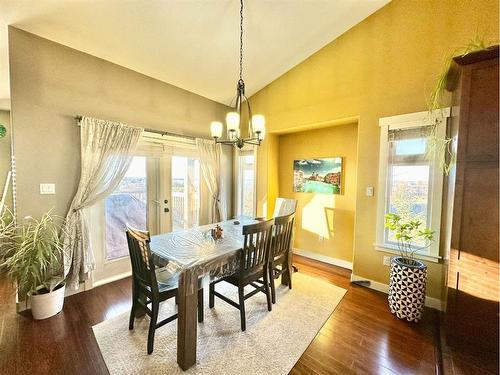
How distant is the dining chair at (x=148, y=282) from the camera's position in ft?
5.49

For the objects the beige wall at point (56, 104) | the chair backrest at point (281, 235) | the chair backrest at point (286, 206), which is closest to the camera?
the beige wall at point (56, 104)

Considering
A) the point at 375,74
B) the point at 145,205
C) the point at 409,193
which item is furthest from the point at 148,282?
the point at 375,74

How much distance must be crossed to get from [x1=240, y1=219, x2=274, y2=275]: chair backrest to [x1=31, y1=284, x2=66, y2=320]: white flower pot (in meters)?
1.96

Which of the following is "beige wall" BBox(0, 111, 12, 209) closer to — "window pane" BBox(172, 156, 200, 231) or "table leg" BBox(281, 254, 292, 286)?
"window pane" BBox(172, 156, 200, 231)

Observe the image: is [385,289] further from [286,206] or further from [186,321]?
[186,321]

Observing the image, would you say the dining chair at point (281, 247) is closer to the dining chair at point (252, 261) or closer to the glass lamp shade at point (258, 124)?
the dining chair at point (252, 261)

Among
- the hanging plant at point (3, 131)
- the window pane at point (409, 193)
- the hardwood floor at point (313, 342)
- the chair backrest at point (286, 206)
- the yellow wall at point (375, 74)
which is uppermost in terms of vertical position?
the yellow wall at point (375, 74)

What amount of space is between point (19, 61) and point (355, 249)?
176 inches

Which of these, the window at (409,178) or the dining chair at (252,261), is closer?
the dining chair at (252,261)

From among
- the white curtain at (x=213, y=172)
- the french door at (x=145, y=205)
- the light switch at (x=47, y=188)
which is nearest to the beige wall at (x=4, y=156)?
the light switch at (x=47, y=188)

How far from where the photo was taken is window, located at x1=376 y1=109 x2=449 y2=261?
2.42 m

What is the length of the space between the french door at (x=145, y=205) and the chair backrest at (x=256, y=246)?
1.96 m

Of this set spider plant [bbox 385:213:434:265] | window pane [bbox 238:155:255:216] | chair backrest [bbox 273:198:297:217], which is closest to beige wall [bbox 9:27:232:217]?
window pane [bbox 238:155:255:216]

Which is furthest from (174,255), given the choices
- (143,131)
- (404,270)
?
(404,270)
